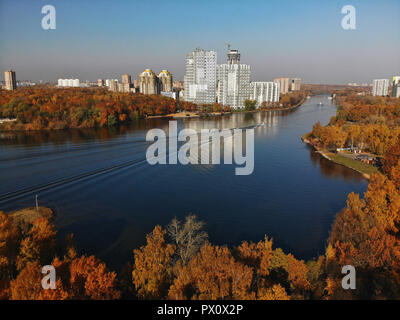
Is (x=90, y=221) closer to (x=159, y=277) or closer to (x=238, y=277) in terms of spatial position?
(x=159, y=277)

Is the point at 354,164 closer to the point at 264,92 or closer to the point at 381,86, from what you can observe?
the point at 264,92

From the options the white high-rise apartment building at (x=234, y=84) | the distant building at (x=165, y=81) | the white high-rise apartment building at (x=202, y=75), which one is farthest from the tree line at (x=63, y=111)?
the distant building at (x=165, y=81)

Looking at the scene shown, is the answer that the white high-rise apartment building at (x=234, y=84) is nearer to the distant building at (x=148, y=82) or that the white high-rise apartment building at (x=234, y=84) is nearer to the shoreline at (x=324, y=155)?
the distant building at (x=148, y=82)

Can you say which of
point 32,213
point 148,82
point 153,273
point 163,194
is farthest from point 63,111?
point 148,82

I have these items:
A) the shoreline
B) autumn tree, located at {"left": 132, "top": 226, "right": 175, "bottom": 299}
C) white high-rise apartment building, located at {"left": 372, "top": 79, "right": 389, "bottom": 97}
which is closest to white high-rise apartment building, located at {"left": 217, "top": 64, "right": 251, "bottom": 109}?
the shoreline

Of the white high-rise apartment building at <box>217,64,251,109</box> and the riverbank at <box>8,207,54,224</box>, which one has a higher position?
the white high-rise apartment building at <box>217,64,251,109</box>

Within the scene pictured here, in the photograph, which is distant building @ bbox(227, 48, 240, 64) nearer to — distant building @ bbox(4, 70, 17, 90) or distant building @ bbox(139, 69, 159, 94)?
distant building @ bbox(139, 69, 159, 94)
